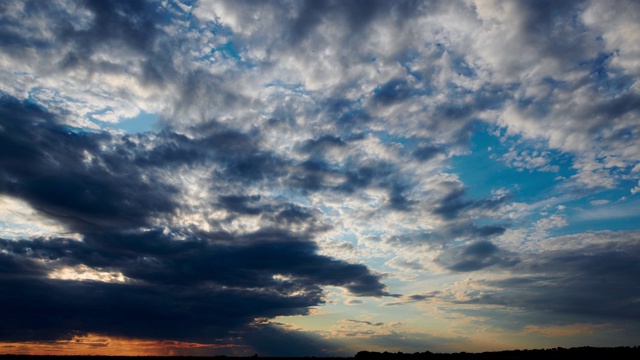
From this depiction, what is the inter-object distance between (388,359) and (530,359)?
31.7 metres

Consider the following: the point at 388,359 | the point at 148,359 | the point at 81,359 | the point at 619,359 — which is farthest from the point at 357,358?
the point at 148,359

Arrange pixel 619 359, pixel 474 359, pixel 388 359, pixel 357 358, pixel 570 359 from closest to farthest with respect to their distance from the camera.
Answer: pixel 619 359
pixel 570 359
pixel 474 359
pixel 388 359
pixel 357 358

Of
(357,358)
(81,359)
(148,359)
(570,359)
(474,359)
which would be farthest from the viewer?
(148,359)

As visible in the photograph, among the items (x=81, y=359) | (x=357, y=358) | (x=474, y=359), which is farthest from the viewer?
(x=81, y=359)

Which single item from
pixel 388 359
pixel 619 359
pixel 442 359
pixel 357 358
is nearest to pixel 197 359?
pixel 357 358

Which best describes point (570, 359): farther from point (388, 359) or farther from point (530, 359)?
point (388, 359)

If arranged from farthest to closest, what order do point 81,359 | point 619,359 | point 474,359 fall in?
point 81,359 → point 474,359 → point 619,359

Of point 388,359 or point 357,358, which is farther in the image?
point 357,358

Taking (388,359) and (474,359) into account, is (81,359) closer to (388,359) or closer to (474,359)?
(388,359)

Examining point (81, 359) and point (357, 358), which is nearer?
point (357, 358)

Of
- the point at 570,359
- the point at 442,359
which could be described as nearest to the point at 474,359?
the point at 442,359

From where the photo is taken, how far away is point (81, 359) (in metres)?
127

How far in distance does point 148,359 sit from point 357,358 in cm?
9688

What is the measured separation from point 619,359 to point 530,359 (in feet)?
57.9
